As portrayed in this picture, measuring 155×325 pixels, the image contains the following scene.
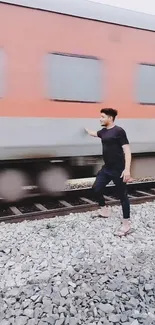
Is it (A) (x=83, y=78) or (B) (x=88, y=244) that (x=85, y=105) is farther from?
(B) (x=88, y=244)

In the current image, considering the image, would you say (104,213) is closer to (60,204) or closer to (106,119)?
(60,204)

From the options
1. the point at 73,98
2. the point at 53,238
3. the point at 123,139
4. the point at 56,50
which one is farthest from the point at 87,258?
the point at 56,50

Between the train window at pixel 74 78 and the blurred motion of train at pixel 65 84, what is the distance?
0.01 m

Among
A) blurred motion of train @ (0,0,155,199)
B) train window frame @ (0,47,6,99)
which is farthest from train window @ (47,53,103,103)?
train window frame @ (0,47,6,99)

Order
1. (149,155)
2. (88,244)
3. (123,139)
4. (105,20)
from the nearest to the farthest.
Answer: (88,244)
(123,139)
(105,20)
(149,155)

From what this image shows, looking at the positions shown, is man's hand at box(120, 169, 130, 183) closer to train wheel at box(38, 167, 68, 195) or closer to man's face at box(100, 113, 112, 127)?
man's face at box(100, 113, 112, 127)

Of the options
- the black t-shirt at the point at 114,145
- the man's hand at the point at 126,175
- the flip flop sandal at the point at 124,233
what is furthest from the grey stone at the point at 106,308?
the black t-shirt at the point at 114,145

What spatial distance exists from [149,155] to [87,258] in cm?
359

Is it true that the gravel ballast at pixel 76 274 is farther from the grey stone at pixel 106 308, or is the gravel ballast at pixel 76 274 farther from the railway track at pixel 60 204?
the railway track at pixel 60 204

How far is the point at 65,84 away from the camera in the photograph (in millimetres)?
5648

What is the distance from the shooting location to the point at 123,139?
4574 millimetres

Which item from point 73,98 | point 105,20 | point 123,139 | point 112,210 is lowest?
point 112,210

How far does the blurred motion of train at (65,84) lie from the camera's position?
535 centimetres

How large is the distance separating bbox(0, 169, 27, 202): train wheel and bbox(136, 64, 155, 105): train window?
244 centimetres
